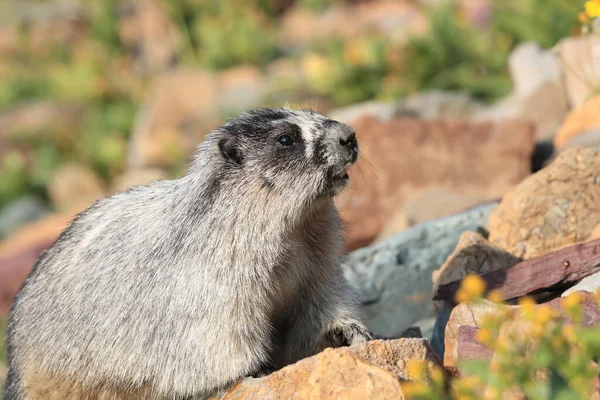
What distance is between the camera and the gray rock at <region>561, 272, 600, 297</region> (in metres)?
5.02

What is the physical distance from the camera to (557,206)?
6.14 meters

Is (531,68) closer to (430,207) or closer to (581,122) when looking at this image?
(581,122)

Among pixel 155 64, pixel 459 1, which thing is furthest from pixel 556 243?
pixel 155 64

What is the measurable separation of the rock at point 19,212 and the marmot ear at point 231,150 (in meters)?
11.4

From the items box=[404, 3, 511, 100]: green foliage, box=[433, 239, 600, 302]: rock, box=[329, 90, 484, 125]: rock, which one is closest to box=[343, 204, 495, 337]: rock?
box=[433, 239, 600, 302]: rock

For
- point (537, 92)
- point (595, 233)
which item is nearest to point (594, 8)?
point (595, 233)

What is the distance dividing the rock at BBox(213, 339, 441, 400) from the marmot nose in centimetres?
135

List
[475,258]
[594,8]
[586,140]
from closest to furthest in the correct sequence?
[475,258] → [594,8] → [586,140]

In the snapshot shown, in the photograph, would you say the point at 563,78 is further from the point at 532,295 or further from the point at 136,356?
the point at 136,356

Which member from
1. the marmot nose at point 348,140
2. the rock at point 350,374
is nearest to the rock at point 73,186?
the marmot nose at point 348,140

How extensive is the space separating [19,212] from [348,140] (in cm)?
1245

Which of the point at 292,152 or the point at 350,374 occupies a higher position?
the point at 292,152

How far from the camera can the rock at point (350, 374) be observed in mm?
4180

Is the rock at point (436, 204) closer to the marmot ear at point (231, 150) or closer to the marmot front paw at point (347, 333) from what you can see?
the marmot front paw at point (347, 333)
